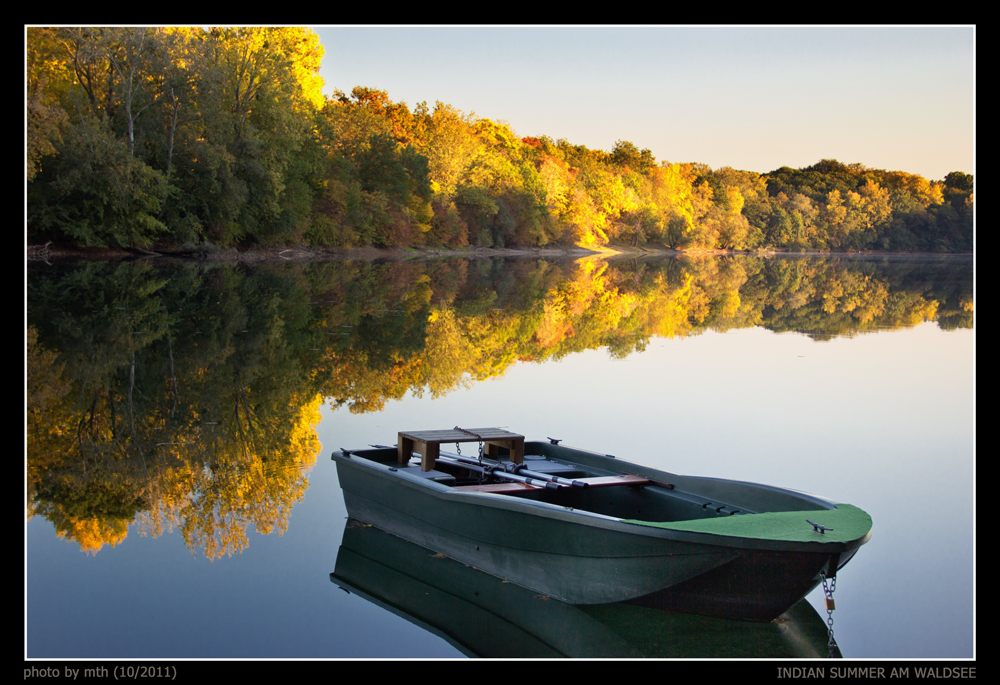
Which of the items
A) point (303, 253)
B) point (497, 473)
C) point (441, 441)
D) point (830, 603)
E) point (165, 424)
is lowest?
point (830, 603)

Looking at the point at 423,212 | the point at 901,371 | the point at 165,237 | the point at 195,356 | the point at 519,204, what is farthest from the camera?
the point at 519,204

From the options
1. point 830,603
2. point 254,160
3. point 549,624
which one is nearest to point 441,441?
point 549,624

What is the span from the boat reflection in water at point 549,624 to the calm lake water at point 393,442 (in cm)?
2

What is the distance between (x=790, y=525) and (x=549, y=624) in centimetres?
187

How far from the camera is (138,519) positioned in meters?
8.24

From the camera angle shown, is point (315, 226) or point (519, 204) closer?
point (315, 226)

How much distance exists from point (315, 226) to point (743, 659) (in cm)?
5573

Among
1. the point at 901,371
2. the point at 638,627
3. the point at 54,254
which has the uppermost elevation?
the point at 54,254

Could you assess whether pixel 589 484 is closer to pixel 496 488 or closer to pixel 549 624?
pixel 496 488

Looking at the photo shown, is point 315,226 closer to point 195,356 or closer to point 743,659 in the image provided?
point 195,356

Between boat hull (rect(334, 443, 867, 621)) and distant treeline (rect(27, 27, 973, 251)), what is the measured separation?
3209 cm

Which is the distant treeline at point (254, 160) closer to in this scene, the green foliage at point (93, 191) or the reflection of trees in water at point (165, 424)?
the green foliage at point (93, 191)

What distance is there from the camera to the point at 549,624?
21.8ft

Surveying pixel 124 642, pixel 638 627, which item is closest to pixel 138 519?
pixel 124 642
